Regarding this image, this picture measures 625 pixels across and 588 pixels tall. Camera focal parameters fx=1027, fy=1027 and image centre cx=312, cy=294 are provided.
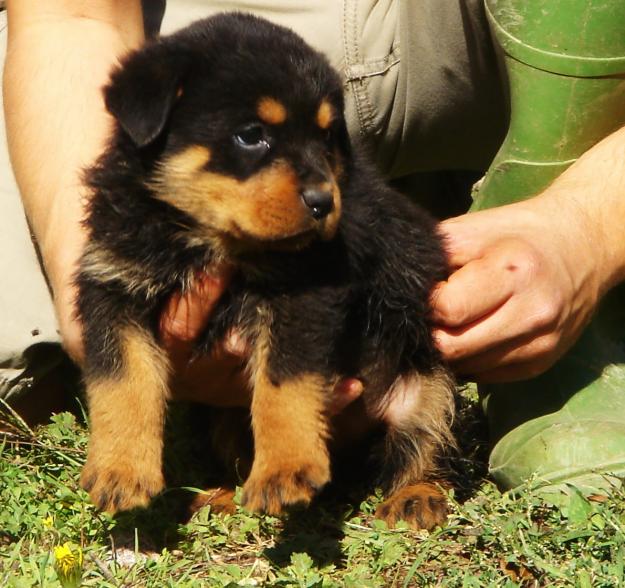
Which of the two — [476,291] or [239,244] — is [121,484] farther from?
[476,291]

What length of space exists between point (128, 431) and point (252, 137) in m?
0.92

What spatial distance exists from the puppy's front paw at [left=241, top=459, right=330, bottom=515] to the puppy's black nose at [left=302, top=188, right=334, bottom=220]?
2.28 ft

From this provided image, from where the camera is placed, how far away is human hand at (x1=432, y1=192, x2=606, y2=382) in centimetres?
329

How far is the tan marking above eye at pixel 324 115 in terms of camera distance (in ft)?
10.0

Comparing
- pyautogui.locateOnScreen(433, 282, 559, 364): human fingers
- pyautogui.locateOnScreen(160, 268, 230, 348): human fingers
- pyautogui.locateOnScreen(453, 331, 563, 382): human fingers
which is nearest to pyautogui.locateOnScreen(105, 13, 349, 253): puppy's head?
pyautogui.locateOnScreen(160, 268, 230, 348): human fingers

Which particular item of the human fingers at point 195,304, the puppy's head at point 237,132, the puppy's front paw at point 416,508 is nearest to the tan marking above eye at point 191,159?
the puppy's head at point 237,132

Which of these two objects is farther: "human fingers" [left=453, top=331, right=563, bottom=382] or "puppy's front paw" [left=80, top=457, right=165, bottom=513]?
"human fingers" [left=453, top=331, right=563, bottom=382]

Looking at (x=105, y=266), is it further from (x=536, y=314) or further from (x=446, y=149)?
(x=446, y=149)

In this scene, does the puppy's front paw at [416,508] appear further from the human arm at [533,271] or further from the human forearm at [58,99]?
the human forearm at [58,99]

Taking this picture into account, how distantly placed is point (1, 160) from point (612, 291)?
2679mm

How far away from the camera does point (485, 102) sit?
4348mm

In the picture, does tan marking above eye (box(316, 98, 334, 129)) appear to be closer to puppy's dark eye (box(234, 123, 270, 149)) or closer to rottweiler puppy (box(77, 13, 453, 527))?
rottweiler puppy (box(77, 13, 453, 527))

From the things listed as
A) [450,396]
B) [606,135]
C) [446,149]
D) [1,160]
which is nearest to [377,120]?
[446,149]

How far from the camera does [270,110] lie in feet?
9.68
